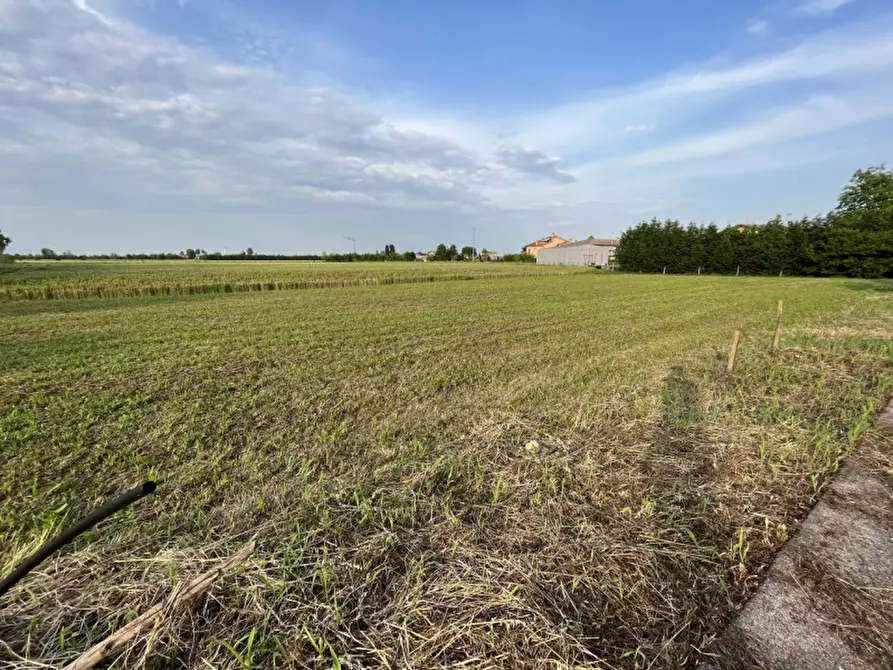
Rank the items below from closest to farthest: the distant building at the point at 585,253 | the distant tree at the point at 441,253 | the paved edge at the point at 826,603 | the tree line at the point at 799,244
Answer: the paved edge at the point at 826,603 → the tree line at the point at 799,244 → the distant building at the point at 585,253 → the distant tree at the point at 441,253

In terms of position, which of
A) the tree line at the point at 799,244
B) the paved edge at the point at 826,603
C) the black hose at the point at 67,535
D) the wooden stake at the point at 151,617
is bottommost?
the paved edge at the point at 826,603

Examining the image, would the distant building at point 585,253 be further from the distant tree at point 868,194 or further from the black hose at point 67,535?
the black hose at point 67,535

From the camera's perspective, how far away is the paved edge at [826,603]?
1813 millimetres

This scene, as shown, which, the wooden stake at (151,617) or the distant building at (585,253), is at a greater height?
the distant building at (585,253)

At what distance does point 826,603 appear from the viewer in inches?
81.8

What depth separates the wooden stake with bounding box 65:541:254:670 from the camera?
1.67 meters

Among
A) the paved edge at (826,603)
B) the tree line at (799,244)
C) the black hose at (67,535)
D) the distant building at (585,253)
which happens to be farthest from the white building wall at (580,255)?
the black hose at (67,535)

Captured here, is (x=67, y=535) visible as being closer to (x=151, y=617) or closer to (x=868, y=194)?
(x=151, y=617)

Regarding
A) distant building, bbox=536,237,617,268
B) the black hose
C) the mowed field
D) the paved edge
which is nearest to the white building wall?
distant building, bbox=536,237,617,268

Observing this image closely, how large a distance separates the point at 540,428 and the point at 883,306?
2018 cm

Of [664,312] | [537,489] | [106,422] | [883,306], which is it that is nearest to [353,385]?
[106,422]

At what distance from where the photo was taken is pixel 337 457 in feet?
13.0

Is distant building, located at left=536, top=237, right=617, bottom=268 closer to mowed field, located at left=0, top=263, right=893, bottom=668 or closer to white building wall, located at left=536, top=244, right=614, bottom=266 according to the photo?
white building wall, located at left=536, top=244, right=614, bottom=266

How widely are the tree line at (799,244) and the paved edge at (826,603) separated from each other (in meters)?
51.7
